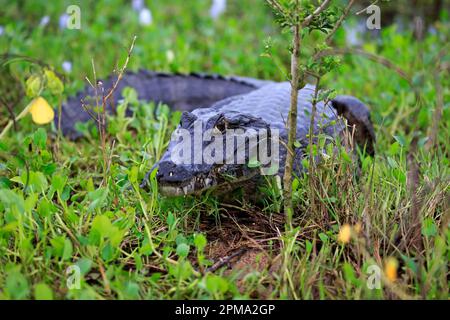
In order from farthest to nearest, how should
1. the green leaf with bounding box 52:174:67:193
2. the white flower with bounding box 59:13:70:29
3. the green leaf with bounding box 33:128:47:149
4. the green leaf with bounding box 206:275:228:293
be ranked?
1. the white flower with bounding box 59:13:70:29
2. the green leaf with bounding box 33:128:47:149
3. the green leaf with bounding box 52:174:67:193
4. the green leaf with bounding box 206:275:228:293

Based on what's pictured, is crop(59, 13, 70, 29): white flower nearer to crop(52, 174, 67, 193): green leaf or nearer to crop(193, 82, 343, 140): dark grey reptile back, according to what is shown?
crop(193, 82, 343, 140): dark grey reptile back

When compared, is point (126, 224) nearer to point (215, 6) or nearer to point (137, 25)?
point (137, 25)

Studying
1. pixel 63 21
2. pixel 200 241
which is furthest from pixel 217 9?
pixel 200 241

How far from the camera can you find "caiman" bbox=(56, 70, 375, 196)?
8.66ft

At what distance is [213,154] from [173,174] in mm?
233

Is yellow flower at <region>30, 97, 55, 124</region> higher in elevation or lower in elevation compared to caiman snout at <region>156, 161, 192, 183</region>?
higher

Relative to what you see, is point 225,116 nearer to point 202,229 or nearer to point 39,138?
point 202,229

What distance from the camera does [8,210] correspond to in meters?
2.47

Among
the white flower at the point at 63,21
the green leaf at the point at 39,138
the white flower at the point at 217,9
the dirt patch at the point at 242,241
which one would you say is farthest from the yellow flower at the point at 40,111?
the white flower at the point at 217,9

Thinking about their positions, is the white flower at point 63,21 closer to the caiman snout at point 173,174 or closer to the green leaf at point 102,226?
the caiman snout at point 173,174

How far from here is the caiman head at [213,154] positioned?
8.52ft

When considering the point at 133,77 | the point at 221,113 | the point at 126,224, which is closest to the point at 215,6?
the point at 133,77

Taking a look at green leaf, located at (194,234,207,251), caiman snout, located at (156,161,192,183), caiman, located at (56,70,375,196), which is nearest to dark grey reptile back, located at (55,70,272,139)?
caiman, located at (56,70,375,196)

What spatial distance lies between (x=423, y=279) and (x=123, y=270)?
1.19 meters
